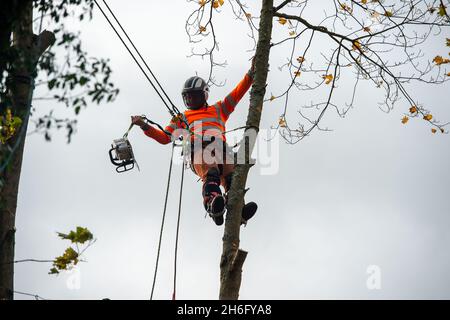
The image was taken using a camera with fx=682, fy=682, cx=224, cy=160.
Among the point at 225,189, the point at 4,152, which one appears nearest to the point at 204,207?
the point at 225,189

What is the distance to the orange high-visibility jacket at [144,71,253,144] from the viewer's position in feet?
24.1

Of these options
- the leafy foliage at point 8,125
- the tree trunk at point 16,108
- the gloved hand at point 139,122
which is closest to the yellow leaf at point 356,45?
the gloved hand at point 139,122

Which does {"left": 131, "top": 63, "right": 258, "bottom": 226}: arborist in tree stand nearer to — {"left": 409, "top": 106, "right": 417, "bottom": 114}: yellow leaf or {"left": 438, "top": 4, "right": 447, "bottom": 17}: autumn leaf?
{"left": 409, "top": 106, "right": 417, "bottom": 114}: yellow leaf

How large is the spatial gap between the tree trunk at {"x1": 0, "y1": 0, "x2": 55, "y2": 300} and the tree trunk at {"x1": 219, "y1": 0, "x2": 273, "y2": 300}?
1711mm

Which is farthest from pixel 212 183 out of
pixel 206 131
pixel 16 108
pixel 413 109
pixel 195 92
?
pixel 16 108

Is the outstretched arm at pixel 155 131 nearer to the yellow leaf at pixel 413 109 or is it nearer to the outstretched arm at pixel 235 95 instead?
the outstretched arm at pixel 235 95

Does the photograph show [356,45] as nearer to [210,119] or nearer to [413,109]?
[413,109]

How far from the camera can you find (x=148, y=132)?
7.33 m

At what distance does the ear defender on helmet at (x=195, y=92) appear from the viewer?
7.59 m

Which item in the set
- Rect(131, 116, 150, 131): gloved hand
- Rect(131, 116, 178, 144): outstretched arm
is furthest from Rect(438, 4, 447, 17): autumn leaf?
Rect(131, 116, 150, 131): gloved hand

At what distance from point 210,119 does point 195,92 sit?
1.24 feet

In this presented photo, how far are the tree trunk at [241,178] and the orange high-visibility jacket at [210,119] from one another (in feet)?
2.42
